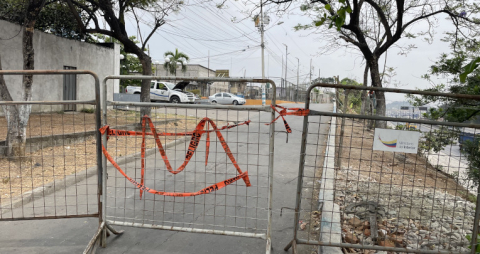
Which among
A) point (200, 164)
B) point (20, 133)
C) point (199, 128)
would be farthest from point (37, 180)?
point (199, 128)

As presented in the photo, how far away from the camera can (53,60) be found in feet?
45.2

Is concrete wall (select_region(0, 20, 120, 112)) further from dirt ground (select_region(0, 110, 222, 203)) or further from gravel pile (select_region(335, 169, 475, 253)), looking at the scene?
gravel pile (select_region(335, 169, 475, 253))

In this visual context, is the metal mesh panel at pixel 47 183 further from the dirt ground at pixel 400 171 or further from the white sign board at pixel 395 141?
the dirt ground at pixel 400 171

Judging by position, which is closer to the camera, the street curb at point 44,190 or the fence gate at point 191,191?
the fence gate at point 191,191

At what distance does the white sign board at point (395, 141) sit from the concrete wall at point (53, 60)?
39.7 feet

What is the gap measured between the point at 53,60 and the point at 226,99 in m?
17.3

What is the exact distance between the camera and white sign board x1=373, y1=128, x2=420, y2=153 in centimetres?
325

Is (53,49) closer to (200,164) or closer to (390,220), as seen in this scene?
(200,164)

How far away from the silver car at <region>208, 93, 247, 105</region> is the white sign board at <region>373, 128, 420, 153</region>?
25.7 m

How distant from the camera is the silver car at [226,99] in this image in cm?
2925

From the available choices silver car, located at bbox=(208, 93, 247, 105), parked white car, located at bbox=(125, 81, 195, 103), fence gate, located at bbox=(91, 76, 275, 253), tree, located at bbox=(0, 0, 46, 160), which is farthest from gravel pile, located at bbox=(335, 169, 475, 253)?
silver car, located at bbox=(208, 93, 247, 105)

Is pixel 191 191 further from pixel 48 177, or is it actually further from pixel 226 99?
pixel 226 99

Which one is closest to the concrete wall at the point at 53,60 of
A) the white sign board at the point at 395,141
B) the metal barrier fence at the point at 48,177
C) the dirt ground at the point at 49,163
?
the dirt ground at the point at 49,163

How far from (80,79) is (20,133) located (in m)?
9.59
